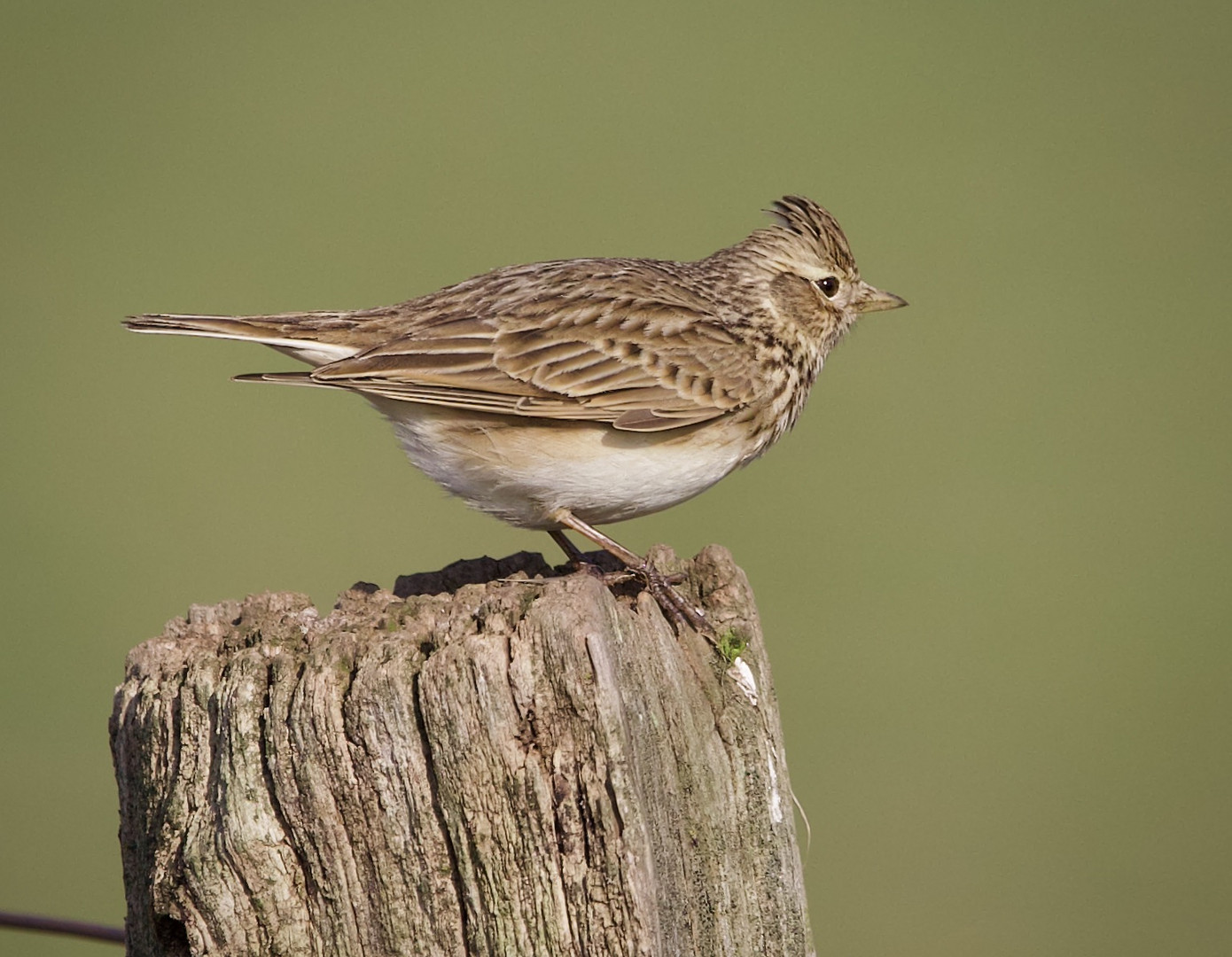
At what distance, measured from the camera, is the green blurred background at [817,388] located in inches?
400

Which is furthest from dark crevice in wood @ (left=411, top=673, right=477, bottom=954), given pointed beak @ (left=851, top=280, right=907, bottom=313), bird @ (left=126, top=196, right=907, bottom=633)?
pointed beak @ (left=851, top=280, right=907, bottom=313)

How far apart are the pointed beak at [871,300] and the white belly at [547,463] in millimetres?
1399

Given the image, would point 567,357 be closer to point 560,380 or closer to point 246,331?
point 560,380

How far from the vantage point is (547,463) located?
5.72 meters

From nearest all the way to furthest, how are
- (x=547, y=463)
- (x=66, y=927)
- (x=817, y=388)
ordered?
(x=66, y=927) < (x=547, y=463) < (x=817, y=388)

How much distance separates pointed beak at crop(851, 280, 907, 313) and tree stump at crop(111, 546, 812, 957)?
368 centimetres

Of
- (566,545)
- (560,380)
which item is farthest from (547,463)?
(566,545)

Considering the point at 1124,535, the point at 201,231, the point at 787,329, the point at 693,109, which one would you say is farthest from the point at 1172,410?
the point at 201,231

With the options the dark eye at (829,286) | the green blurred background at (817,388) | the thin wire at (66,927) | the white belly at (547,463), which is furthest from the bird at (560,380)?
the green blurred background at (817,388)

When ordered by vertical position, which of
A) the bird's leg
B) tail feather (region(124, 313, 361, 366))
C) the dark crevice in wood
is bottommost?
the dark crevice in wood

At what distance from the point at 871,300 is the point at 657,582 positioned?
280cm

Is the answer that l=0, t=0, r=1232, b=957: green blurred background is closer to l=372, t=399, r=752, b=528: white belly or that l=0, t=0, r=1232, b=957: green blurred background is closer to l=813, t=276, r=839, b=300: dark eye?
l=813, t=276, r=839, b=300: dark eye

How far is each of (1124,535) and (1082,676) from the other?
1.56m

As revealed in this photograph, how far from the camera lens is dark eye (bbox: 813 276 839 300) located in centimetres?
683
